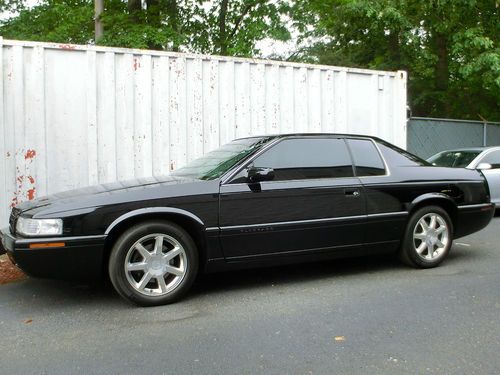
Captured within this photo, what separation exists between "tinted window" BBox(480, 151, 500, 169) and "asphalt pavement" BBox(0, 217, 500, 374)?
4290mm

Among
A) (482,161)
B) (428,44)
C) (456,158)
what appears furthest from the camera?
(428,44)

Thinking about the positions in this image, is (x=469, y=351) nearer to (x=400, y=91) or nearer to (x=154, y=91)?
(x=154, y=91)

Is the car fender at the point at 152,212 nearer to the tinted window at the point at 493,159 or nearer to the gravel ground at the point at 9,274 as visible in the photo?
the gravel ground at the point at 9,274

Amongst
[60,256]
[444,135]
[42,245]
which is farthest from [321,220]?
[444,135]

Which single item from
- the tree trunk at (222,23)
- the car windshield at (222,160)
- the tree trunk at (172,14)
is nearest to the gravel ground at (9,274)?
the car windshield at (222,160)

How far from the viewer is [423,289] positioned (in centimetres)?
447

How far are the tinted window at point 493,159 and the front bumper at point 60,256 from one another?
7336mm

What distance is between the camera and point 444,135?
13.4 metres

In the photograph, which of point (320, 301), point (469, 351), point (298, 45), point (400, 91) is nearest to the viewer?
point (469, 351)

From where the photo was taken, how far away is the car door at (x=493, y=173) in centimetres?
867

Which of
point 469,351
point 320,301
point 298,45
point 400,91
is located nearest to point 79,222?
point 320,301

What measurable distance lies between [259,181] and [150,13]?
40.9 ft

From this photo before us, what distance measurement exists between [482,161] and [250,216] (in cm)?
618

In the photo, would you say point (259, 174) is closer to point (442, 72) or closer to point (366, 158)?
point (366, 158)
